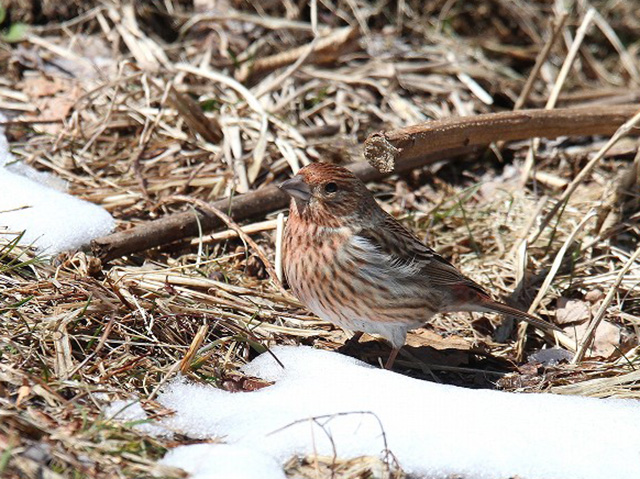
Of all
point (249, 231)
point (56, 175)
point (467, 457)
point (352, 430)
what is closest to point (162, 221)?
point (249, 231)

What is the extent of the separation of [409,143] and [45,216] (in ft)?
6.43

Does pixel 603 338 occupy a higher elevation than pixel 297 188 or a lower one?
lower

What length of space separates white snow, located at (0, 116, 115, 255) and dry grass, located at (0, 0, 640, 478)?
19 cm

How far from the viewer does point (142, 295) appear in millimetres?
4273

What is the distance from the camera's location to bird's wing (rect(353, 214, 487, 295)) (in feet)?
14.5

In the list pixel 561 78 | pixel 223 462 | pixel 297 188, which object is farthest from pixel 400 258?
pixel 561 78

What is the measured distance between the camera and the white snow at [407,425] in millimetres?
3314

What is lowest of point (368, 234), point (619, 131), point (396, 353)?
point (396, 353)

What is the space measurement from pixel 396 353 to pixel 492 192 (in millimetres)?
2021

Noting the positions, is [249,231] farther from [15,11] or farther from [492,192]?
[15,11]

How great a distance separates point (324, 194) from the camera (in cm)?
446

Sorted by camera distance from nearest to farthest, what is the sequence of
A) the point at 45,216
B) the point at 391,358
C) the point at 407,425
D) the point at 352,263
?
the point at 407,425
the point at 352,263
the point at 391,358
the point at 45,216

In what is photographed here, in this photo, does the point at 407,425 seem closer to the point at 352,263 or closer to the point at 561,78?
the point at 352,263

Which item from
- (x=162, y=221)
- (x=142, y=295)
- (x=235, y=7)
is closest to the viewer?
(x=142, y=295)
